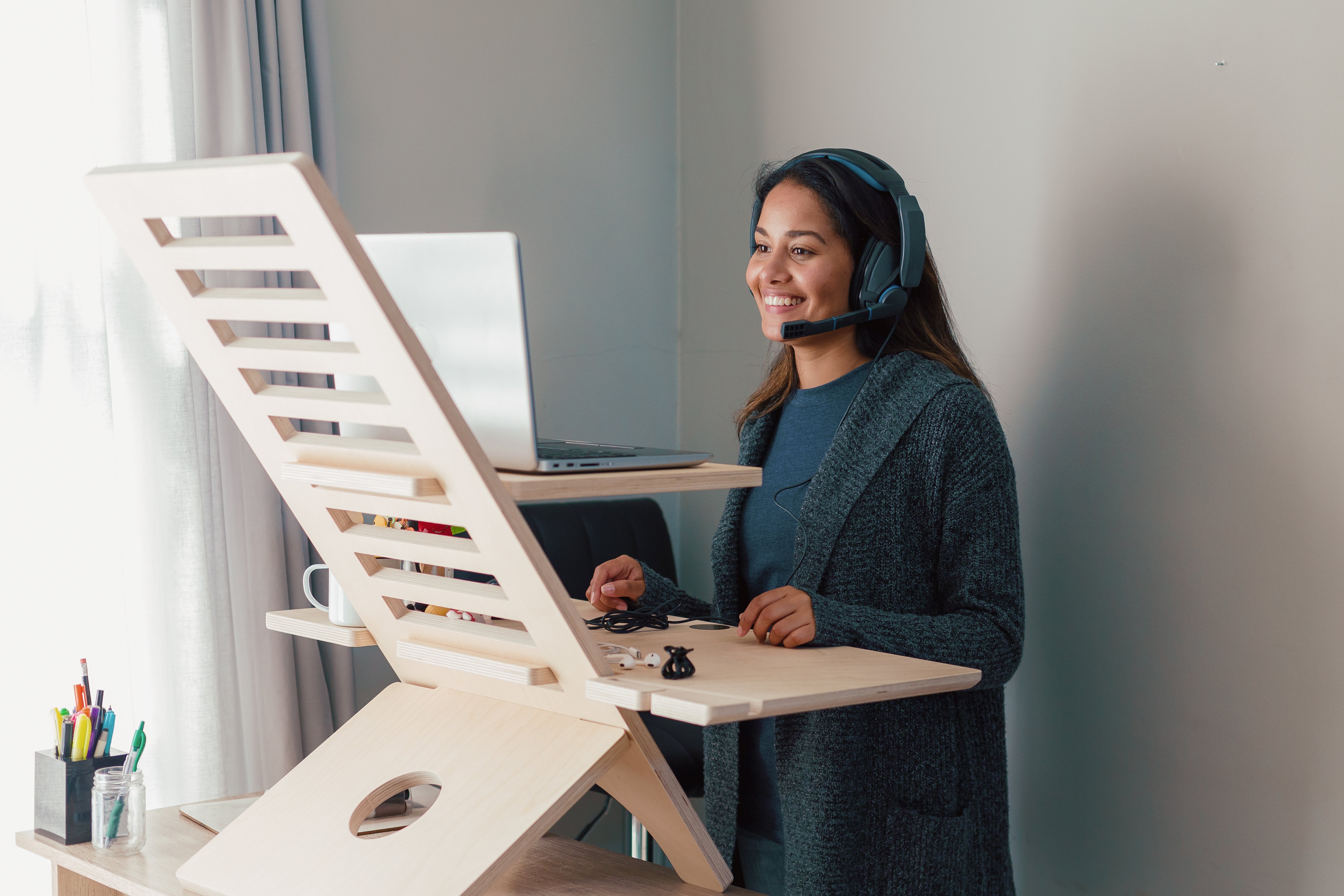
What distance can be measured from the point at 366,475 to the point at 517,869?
49cm

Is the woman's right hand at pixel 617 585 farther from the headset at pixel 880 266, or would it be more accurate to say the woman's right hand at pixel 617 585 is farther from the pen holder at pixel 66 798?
the pen holder at pixel 66 798

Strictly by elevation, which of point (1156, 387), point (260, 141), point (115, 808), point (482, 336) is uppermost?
point (260, 141)

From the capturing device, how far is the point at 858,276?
4.85 feet

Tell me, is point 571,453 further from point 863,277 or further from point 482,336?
point 863,277

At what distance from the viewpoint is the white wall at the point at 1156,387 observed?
153 centimetres

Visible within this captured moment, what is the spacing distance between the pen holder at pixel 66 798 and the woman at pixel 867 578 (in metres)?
0.66

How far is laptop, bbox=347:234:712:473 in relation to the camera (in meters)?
0.92

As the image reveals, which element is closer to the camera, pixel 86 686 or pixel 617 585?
pixel 617 585

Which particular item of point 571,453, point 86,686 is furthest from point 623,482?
point 86,686

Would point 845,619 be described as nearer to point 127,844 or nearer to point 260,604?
point 127,844

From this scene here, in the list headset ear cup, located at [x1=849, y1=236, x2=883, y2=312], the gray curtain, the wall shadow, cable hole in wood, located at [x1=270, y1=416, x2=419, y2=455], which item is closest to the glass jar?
cable hole in wood, located at [x1=270, y1=416, x2=419, y2=455]

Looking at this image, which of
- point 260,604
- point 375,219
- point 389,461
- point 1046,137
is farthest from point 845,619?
point 375,219

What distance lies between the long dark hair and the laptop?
569 mm

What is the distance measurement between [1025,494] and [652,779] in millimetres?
1121
